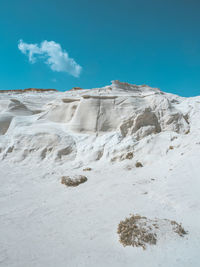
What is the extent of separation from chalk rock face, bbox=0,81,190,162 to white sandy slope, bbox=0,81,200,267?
9 centimetres

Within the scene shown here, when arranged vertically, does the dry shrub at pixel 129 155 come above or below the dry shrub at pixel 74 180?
above

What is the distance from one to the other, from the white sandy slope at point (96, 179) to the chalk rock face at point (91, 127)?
88 millimetres

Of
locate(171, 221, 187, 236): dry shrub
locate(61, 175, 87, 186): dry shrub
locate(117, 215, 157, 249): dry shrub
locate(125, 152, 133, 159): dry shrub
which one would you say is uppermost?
locate(125, 152, 133, 159): dry shrub

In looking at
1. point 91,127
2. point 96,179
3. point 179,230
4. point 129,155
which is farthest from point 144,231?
point 91,127

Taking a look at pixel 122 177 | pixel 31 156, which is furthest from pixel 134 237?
pixel 31 156

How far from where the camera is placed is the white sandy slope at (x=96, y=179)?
434 centimetres

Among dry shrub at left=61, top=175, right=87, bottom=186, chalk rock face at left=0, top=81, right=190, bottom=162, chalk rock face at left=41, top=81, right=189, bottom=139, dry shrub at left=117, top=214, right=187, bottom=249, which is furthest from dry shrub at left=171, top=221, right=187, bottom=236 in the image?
chalk rock face at left=41, top=81, right=189, bottom=139

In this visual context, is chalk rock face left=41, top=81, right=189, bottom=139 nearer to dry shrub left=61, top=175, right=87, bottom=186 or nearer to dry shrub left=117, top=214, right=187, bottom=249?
dry shrub left=61, top=175, right=87, bottom=186

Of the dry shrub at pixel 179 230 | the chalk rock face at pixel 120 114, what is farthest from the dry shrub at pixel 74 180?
the chalk rock face at pixel 120 114

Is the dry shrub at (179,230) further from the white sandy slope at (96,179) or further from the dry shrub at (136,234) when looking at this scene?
the dry shrub at (136,234)

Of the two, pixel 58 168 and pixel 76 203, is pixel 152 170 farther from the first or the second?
pixel 58 168

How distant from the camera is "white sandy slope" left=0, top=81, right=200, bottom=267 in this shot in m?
4.34

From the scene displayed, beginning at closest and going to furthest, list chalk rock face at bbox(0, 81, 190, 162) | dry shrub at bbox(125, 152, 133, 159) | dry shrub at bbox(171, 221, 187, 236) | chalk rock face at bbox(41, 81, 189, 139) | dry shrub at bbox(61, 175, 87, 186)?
dry shrub at bbox(171, 221, 187, 236), dry shrub at bbox(61, 175, 87, 186), dry shrub at bbox(125, 152, 133, 159), chalk rock face at bbox(0, 81, 190, 162), chalk rock face at bbox(41, 81, 189, 139)

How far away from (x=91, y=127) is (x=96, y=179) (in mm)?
7324
